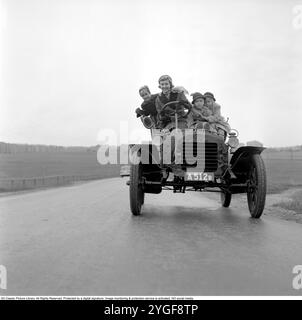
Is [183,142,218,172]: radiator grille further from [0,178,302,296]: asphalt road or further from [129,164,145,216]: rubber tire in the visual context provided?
[0,178,302,296]: asphalt road

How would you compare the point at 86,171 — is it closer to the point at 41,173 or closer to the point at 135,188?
the point at 41,173

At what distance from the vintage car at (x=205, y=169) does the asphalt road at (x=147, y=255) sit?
666 mm

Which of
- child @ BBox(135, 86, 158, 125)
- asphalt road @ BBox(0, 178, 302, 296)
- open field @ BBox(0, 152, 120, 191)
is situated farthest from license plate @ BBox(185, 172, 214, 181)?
open field @ BBox(0, 152, 120, 191)

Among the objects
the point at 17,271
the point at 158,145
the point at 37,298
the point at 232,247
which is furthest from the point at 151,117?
the point at 37,298

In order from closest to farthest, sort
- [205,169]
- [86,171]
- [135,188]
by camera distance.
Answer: [135,188], [205,169], [86,171]

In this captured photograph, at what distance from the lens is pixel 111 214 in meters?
8.71

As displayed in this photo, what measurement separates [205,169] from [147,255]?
12.5 ft

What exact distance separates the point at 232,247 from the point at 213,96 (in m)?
5.94

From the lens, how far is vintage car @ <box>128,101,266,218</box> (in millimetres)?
8242

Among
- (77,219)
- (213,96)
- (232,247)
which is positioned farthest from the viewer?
(213,96)

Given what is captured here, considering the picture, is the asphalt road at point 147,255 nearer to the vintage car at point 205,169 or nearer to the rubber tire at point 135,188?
the rubber tire at point 135,188

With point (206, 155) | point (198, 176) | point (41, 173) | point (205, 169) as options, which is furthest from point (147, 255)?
point (41, 173)

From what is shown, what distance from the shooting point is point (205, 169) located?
8391 millimetres
